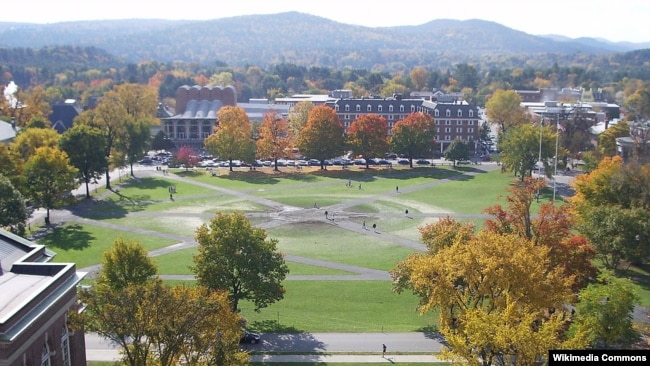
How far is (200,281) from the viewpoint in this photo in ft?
127

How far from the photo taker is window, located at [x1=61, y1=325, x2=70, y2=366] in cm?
2794

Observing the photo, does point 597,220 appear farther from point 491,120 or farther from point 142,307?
point 491,120

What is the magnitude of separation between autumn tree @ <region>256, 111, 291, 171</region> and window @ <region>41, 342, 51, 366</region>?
2885 inches

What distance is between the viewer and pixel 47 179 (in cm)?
6431

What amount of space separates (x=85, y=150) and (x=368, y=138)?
45214 mm

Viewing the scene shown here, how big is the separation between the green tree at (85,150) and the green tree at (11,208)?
20513 mm

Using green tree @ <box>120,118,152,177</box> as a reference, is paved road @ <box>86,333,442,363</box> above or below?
below

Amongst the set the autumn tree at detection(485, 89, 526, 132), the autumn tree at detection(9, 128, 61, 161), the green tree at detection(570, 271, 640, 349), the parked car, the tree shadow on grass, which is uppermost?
the autumn tree at detection(485, 89, 526, 132)

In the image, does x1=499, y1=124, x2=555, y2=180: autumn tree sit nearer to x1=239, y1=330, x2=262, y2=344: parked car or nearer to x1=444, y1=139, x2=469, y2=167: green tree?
x1=444, y1=139, x2=469, y2=167: green tree

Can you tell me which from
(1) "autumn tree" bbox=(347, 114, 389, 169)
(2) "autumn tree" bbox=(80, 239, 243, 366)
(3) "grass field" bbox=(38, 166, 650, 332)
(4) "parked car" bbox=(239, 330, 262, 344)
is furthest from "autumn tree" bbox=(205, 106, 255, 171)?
(2) "autumn tree" bbox=(80, 239, 243, 366)

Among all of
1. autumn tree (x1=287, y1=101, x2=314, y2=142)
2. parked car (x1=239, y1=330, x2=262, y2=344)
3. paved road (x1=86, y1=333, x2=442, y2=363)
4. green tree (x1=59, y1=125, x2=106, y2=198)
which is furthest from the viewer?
autumn tree (x1=287, y1=101, x2=314, y2=142)

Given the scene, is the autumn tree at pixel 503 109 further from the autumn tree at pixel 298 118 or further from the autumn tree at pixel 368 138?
the autumn tree at pixel 298 118

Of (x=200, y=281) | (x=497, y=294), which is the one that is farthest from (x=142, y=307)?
(x=497, y=294)

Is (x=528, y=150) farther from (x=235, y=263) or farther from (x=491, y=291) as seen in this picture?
(x=491, y=291)
